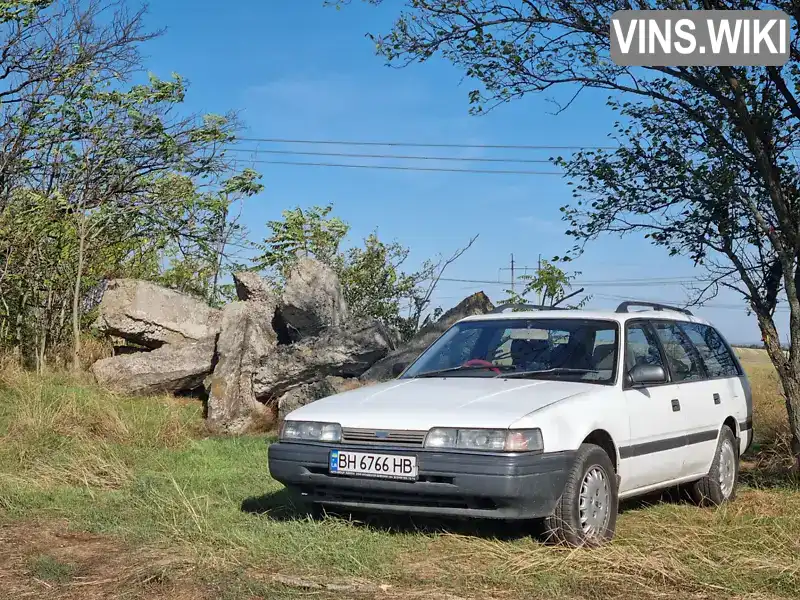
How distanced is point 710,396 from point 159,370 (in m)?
8.45

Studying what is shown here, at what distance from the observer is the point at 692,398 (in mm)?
6867

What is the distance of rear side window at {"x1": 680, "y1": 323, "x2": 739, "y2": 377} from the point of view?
754 cm

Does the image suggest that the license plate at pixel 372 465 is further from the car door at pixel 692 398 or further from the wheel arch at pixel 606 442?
the car door at pixel 692 398

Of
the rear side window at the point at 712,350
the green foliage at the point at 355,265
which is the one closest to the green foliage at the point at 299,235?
the green foliage at the point at 355,265

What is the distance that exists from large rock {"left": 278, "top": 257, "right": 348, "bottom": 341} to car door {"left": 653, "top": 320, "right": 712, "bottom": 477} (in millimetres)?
6380

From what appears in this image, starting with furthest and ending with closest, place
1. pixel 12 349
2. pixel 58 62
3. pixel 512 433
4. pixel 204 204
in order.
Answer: pixel 204 204
pixel 58 62
pixel 12 349
pixel 512 433

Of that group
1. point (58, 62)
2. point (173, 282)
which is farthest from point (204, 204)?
point (58, 62)

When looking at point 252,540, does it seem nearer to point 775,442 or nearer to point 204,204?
point 775,442

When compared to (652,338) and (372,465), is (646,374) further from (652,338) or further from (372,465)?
(372,465)

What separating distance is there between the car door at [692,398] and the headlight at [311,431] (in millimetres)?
2619

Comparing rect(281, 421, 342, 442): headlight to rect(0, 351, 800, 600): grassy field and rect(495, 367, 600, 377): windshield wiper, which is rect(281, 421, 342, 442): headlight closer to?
rect(0, 351, 800, 600): grassy field

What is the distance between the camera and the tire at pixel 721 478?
7.02 metres

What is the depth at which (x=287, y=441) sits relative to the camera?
5852 millimetres

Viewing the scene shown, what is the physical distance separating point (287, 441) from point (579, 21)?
16.8 ft
